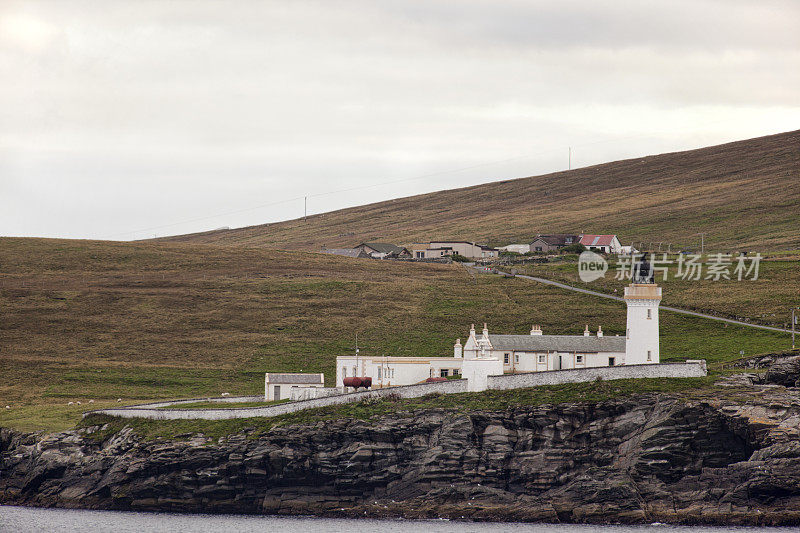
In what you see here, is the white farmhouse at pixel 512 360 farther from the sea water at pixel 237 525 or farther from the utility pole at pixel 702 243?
the utility pole at pixel 702 243

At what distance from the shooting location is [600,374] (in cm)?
8538

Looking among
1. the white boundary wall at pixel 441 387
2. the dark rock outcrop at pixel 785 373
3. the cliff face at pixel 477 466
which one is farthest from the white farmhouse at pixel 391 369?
the dark rock outcrop at pixel 785 373

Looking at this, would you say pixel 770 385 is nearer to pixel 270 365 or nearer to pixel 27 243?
A: pixel 270 365

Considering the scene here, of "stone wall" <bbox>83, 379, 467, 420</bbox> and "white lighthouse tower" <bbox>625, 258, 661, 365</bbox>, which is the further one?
"white lighthouse tower" <bbox>625, 258, 661, 365</bbox>

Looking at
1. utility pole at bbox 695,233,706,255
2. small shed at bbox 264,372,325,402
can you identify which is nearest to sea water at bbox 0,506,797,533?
small shed at bbox 264,372,325,402

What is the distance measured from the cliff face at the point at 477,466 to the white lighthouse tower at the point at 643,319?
13.1m

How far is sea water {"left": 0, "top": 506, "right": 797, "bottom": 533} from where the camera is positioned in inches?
2781

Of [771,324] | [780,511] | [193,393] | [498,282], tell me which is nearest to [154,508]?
[193,393]

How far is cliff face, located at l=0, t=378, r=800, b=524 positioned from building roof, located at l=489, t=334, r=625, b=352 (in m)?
18.0

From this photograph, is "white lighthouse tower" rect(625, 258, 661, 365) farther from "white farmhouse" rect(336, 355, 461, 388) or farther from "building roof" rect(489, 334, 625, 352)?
"white farmhouse" rect(336, 355, 461, 388)

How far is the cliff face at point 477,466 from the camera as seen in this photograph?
237ft

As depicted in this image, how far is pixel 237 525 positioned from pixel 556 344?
120 ft

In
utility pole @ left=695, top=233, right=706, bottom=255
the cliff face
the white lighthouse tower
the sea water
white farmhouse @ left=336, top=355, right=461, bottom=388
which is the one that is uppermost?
utility pole @ left=695, top=233, right=706, bottom=255

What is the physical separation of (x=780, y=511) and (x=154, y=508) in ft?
149
